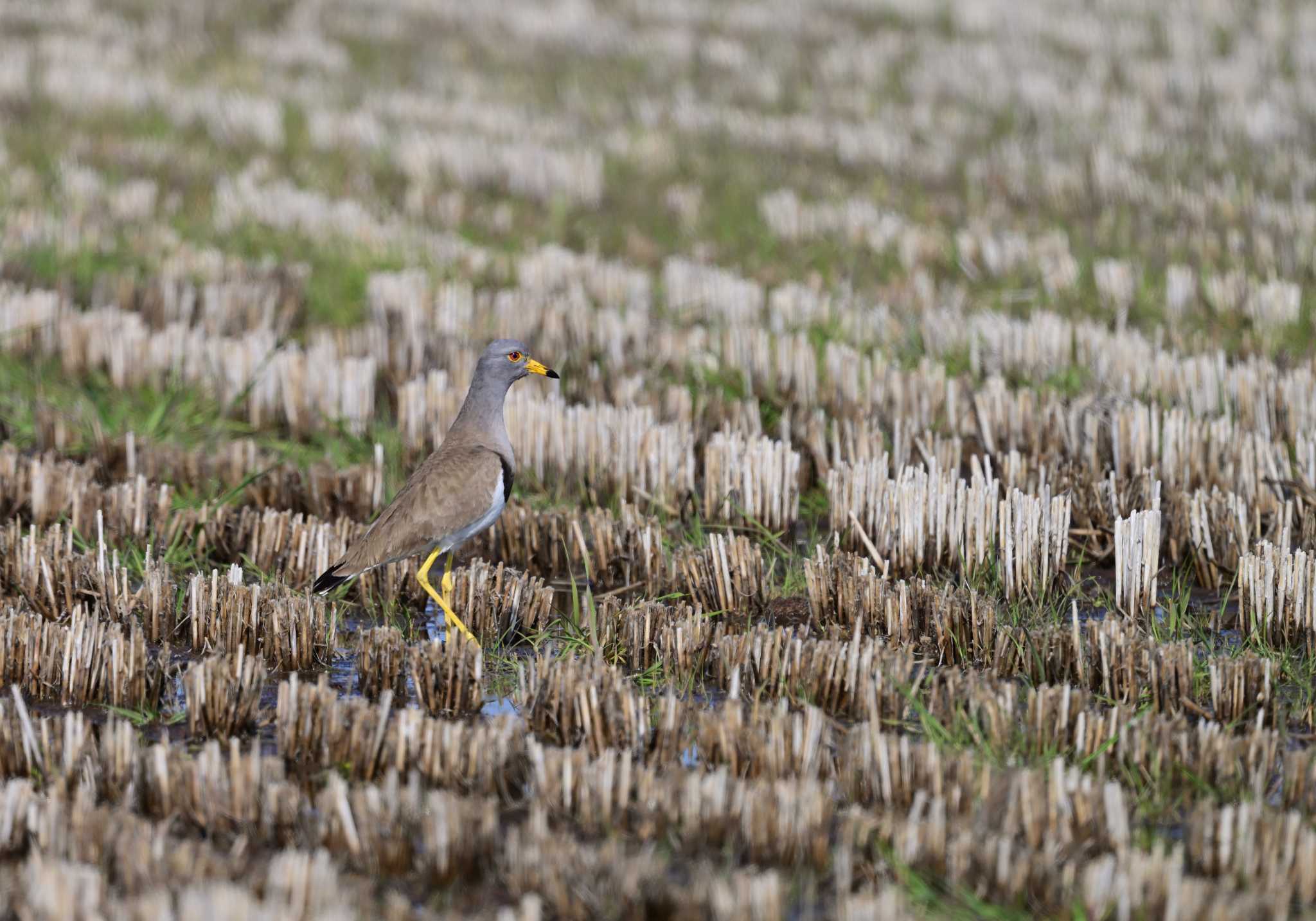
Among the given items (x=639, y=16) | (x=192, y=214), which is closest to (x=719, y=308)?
(x=192, y=214)

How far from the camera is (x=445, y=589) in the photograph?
632 centimetres

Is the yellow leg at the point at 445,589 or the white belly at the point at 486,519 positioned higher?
the white belly at the point at 486,519

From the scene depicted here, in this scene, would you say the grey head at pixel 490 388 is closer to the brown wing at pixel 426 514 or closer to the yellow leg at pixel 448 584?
the brown wing at pixel 426 514

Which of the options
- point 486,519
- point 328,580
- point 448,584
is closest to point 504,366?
point 486,519

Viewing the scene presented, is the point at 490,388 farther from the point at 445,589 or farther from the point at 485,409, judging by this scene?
the point at 445,589

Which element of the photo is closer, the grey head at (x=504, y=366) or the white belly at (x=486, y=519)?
the white belly at (x=486, y=519)

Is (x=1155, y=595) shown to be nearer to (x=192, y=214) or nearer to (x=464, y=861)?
(x=464, y=861)

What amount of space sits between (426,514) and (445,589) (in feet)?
1.32

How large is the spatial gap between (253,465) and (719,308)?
4027 millimetres

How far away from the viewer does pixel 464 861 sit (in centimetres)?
421

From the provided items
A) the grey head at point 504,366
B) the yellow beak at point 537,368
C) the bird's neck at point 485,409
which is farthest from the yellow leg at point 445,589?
the yellow beak at point 537,368

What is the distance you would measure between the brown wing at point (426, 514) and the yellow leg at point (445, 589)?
10 centimetres

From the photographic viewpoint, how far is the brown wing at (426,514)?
605 cm

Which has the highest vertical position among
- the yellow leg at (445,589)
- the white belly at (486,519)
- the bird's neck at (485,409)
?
the bird's neck at (485,409)
